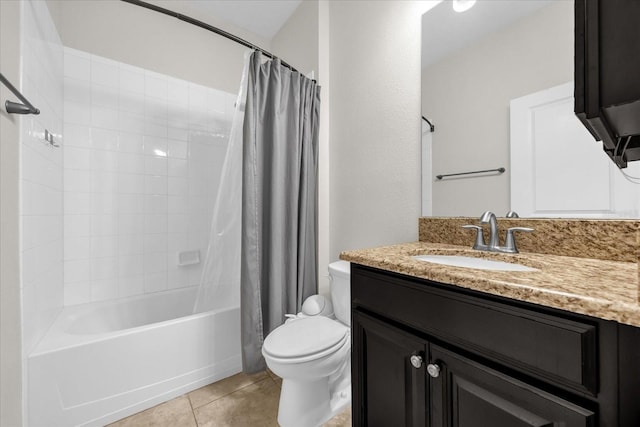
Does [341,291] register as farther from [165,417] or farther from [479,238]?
[165,417]

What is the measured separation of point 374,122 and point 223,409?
1.77m

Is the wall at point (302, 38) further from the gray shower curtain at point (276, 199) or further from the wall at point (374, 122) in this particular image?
the gray shower curtain at point (276, 199)

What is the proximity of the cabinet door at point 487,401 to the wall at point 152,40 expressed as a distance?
2.52 metres

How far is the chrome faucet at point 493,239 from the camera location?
36.2 inches

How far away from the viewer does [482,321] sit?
0.57 metres

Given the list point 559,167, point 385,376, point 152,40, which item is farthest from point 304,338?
point 152,40

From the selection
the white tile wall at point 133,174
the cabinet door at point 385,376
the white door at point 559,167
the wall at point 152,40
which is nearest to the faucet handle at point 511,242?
the white door at point 559,167

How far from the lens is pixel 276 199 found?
1569mm

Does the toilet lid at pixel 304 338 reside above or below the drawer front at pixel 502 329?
below

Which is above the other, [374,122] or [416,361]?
[374,122]

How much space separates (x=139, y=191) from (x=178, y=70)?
103 centimetres

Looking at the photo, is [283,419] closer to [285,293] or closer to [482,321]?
[285,293]

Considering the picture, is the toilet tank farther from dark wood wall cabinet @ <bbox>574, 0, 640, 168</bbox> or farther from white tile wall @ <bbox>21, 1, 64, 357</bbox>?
white tile wall @ <bbox>21, 1, 64, 357</bbox>

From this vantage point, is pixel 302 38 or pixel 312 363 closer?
pixel 312 363
